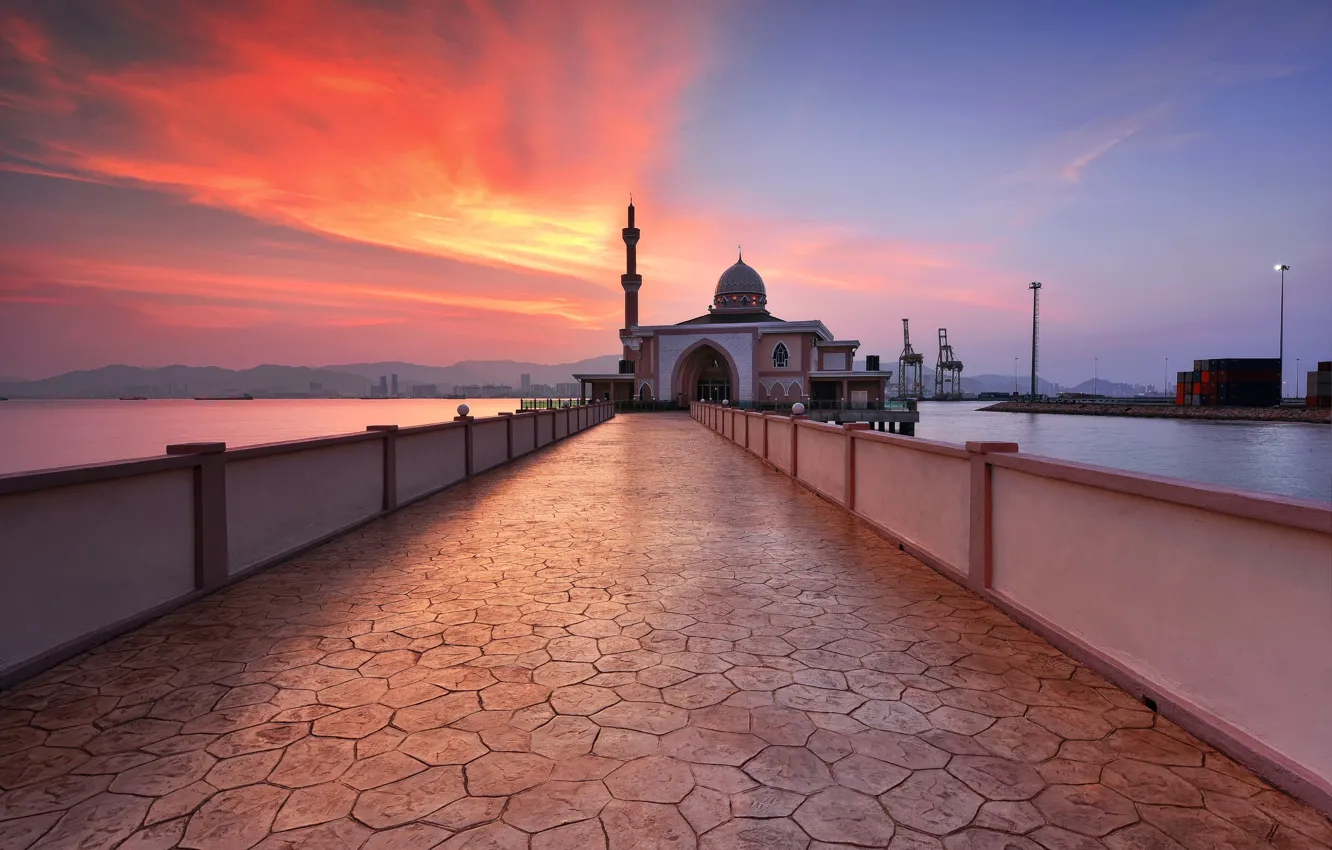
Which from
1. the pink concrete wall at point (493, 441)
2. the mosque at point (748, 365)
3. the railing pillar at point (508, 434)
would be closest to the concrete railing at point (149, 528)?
the pink concrete wall at point (493, 441)

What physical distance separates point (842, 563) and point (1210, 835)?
420cm

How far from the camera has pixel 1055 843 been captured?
2611mm

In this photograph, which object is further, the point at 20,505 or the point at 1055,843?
the point at 20,505

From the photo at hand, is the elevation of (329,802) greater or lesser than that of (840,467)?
lesser

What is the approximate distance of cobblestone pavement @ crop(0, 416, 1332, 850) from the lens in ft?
8.90

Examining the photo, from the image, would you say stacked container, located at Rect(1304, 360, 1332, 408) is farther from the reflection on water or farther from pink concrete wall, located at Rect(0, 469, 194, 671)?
pink concrete wall, located at Rect(0, 469, 194, 671)

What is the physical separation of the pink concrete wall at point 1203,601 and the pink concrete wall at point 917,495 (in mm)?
1184

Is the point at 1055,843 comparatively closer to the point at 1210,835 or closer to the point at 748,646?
the point at 1210,835

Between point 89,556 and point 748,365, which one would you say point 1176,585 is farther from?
point 748,365

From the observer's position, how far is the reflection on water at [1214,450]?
35188 mm

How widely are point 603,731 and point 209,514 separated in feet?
14.6

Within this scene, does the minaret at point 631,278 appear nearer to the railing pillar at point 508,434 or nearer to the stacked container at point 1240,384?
the railing pillar at point 508,434

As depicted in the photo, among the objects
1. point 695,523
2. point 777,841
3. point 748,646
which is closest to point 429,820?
point 777,841

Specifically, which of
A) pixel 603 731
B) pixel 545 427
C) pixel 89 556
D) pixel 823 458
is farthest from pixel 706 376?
pixel 603 731
